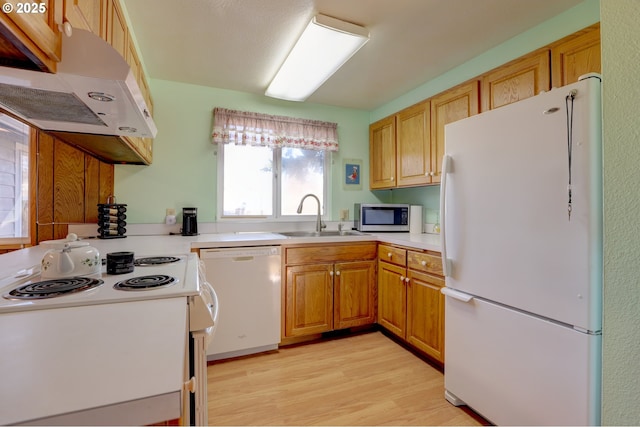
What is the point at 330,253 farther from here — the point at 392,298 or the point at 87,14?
the point at 87,14

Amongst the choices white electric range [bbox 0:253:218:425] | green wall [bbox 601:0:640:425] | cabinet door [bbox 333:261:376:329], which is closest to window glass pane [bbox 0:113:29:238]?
white electric range [bbox 0:253:218:425]

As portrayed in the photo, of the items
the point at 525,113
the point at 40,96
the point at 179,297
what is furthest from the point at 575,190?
the point at 40,96

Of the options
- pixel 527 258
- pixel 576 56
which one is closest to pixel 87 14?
pixel 527 258

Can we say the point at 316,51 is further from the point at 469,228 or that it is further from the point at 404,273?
the point at 404,273

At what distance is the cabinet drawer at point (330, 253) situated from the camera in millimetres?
2385

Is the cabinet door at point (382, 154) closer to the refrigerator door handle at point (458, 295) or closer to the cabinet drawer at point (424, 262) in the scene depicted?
the cabinet drawer at point (424, 262)

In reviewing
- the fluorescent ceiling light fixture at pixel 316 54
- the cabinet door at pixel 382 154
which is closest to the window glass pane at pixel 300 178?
the cabinet door at pixel 382 154

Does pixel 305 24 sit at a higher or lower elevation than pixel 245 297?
higher

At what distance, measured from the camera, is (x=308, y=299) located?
2430 millimetres

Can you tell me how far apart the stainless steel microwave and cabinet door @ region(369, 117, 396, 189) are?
250 millimetres

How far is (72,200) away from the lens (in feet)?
7.07

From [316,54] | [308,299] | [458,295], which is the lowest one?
[308,299]

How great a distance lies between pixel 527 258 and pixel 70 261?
188 cm

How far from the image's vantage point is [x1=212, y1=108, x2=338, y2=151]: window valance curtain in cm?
271
